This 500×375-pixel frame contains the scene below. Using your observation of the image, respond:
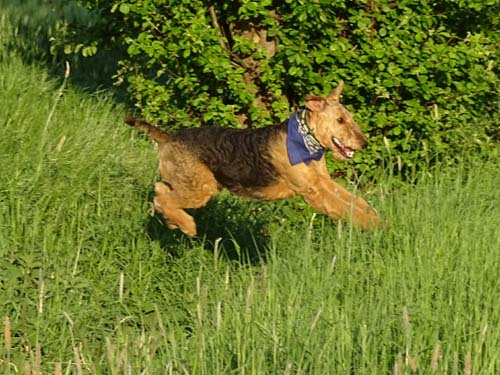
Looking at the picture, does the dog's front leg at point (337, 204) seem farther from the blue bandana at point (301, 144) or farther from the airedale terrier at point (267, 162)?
the blue bandana at point (301, 144)

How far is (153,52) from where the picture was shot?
7.79 metres

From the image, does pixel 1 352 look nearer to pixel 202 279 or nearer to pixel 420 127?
pixel 202 279

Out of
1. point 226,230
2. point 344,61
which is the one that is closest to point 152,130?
point 226,230

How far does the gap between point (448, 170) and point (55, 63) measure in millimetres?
3912

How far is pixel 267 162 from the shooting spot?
626 cm

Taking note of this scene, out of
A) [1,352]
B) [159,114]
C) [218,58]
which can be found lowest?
[1,352]

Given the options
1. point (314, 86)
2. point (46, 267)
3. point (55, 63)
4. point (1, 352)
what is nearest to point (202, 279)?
point (46, 267)

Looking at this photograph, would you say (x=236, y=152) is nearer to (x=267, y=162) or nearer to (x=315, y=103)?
Answer: (x=267, y=162)

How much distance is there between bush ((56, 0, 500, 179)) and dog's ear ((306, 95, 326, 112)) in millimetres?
1438

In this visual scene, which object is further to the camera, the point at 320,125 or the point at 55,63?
the point at 55,63

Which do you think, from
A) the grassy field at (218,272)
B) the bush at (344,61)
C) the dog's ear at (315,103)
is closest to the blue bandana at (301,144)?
the dog's ear at (315,103)

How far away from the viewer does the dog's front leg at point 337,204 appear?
237 inches

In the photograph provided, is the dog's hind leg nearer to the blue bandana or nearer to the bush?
the blue bandana

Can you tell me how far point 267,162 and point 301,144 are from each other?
29 centimetres
